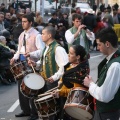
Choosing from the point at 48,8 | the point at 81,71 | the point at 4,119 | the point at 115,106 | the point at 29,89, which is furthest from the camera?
the point at 48,8

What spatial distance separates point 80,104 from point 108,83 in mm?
896

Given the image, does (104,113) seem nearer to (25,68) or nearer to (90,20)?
(25,68)

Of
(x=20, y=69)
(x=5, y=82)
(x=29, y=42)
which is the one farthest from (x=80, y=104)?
(x=5, y=82)

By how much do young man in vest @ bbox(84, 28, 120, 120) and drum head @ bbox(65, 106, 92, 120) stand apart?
1.64 ft

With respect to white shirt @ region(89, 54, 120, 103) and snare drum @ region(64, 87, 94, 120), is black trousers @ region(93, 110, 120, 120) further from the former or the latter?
snare drum @ region(64, 87, 94, 120)

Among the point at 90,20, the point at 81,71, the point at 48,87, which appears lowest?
the point at 90,20

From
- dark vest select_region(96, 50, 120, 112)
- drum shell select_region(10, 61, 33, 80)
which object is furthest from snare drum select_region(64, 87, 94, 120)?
drum shell select_region(10, 61, 33, 80)

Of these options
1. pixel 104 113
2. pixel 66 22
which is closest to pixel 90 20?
pixel 66 22

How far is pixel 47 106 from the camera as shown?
6.30 m

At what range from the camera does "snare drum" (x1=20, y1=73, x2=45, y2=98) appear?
7.07 meters

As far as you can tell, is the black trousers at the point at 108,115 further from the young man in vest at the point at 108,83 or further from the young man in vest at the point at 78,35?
the young man in vest at the point at 78,35

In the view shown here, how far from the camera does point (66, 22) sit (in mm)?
22219

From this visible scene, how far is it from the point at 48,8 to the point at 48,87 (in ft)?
105

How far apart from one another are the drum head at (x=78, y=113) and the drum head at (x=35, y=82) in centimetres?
166
